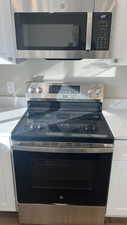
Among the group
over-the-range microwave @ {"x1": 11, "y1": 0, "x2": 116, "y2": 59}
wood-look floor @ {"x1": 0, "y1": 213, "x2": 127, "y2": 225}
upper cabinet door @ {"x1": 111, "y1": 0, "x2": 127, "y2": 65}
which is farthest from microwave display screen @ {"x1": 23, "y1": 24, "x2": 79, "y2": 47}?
wood-look floor @ {"x1": 0, "y1": 213, "x2": 127, "y2": 225}

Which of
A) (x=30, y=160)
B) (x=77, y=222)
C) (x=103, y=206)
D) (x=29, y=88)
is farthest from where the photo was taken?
(x=29, y=88)

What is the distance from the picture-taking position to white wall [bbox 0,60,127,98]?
1825mm

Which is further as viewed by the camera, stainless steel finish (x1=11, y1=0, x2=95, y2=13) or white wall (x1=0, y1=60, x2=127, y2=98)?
white wall (x1=0, y1=60, x2=127, y2=98)

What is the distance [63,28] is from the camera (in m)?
1.32

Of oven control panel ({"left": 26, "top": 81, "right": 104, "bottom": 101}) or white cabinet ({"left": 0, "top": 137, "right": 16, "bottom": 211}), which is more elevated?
oven control panel ({"left": 26, "top": 81, "right": 104, "bottom": 101})

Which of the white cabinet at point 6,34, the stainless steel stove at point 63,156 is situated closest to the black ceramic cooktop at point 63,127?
the stainless steel stove at point 63,156

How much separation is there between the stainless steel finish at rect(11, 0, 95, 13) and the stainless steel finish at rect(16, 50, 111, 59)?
0.26 m

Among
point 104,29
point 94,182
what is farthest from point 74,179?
point 104,29

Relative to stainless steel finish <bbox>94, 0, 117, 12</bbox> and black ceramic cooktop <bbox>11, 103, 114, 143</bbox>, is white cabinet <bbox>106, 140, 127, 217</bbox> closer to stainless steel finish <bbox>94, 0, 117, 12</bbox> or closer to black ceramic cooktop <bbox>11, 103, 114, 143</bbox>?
black ceramic cooktop <bbox>11, 103, 114, 143</bbox>

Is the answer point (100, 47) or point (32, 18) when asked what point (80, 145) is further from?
point (32, 18)

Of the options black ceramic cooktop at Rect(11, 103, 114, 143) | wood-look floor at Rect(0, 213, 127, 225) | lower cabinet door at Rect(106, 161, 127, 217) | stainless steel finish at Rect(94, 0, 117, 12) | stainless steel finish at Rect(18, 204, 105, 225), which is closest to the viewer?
stainless steel finish at Rect(94, 0, 117, 12)

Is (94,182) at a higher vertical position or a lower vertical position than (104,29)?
lower

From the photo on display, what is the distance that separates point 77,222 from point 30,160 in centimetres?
74

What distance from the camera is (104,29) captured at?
1.31 meters
